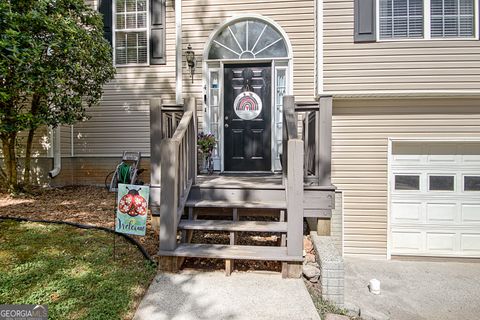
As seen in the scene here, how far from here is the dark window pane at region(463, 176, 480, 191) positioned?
5070mm

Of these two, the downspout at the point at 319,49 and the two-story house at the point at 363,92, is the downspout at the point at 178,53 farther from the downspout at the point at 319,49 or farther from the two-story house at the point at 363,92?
the downspout at the point at 319,49

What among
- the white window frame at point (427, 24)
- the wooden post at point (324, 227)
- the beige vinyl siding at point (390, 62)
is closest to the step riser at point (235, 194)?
the wooden post at point (324, 227)

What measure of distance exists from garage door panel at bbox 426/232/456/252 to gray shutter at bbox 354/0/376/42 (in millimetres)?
3625

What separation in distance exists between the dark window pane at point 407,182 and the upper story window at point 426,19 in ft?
7.86

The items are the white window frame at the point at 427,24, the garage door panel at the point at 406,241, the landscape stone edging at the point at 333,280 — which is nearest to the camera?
the landscape stone edging at the point at 333,280

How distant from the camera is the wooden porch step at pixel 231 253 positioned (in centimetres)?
274

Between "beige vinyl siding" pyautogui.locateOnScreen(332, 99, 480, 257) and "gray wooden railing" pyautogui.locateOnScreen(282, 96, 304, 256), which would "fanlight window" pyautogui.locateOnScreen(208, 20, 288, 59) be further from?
"gray wooden railing" pyautogui.locateOnScreen(282, 96, 304, 256)

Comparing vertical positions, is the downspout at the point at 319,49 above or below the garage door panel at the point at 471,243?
above

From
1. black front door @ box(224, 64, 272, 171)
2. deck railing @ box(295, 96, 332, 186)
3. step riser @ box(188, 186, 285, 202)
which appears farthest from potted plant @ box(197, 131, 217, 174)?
deck railing @ box(295, 96, 332, 186)

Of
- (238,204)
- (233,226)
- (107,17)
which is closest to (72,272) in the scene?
(233,226)

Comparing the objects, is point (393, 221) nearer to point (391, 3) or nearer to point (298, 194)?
point (298, 194)

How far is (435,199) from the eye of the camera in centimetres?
512

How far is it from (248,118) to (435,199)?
3694 millimetres

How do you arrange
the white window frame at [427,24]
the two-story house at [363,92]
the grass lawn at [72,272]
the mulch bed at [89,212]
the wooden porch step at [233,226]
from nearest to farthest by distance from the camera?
the grass lawn at [72,272]
the wooden porch step at [233,226]
the mulch bed at [89,212]
the white window frame at [427,24]
the two-story house at [363,92]
